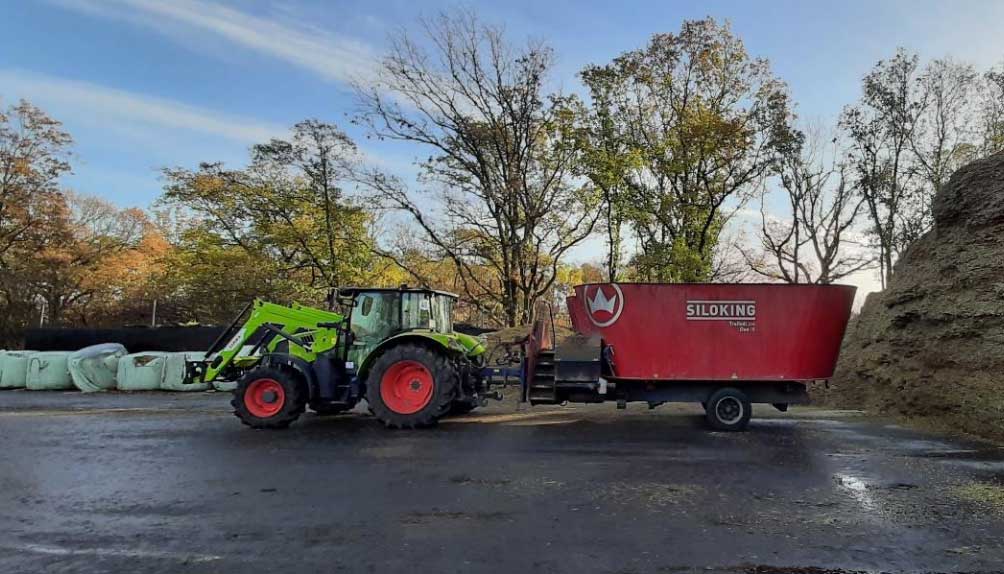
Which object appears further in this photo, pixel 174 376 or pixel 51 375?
pixel 51 375

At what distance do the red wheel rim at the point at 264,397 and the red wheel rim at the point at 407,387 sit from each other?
1.64m

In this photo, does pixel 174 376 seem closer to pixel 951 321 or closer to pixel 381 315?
pixel 381 315

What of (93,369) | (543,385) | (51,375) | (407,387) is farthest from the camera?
(51,375)

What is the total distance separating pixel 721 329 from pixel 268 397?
23.4 feet

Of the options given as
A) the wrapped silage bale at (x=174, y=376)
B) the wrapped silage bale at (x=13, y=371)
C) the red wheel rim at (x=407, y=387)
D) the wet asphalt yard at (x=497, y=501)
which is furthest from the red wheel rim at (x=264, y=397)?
the wrapped silage bale at (x=13, y=371)

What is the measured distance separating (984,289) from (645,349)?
5459mm

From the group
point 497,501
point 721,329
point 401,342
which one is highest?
point 721,329

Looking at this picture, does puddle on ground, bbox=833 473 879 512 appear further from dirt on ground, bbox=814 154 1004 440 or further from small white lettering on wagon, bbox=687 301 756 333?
dirt on ground, bbox=814 154 1004 440

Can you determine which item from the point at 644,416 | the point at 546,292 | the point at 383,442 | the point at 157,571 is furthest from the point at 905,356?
the point at 546,292

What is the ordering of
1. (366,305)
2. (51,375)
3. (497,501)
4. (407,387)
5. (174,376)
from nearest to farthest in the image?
(497,501) → (407,387) → (366,305) → (174,376) → (51,375)

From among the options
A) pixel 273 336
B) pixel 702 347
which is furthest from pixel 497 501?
pixel 273 336

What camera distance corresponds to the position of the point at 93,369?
59.8 ft

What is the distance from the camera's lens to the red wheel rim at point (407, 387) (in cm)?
990

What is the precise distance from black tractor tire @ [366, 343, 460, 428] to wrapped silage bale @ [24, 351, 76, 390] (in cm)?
1361
